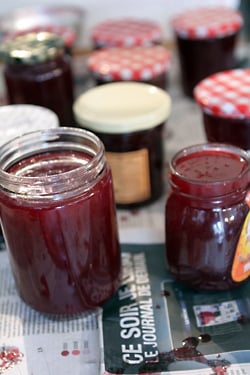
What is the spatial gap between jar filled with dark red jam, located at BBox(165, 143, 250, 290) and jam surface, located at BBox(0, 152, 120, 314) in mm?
83

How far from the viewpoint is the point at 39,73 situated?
39.8 inches

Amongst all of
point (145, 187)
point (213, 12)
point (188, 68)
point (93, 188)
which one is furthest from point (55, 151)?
point (213, 12)

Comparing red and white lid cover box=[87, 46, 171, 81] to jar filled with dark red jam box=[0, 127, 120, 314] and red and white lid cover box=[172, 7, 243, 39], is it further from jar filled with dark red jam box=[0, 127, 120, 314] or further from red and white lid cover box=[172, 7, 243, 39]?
jar filled with dark red jam box=[0, 127, 120, 314]

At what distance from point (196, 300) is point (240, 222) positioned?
123 millimetres

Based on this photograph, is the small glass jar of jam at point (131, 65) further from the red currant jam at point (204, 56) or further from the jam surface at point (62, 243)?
the jam surface at point (62, 243)

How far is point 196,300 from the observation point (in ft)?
2.45

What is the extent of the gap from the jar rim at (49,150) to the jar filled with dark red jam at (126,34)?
0.53 metres

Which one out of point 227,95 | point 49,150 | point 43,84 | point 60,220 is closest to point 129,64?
point 43,84

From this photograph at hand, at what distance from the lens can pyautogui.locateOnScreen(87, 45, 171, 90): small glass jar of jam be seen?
1.04 metres

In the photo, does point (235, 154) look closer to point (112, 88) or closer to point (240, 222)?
point (240, 222)

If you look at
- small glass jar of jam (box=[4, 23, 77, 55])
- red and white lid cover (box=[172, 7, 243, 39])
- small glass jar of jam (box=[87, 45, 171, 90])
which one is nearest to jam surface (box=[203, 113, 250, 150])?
small glass jar of jam (box=[87, 45, 171, 90])

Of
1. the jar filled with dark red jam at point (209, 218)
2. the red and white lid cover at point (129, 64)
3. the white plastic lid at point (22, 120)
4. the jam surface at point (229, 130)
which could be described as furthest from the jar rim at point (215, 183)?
the red and white lid cover at point (129, 64)

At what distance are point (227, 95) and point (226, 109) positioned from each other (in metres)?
0.04

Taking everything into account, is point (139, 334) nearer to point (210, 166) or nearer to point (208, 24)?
point (210, 166)
